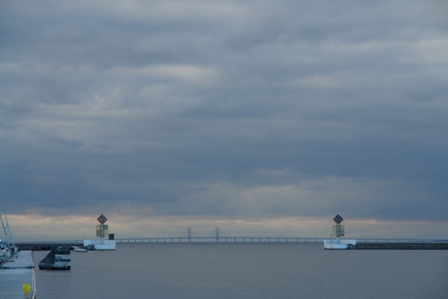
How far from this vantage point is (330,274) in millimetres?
122000

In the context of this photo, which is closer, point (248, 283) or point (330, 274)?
point (248, 283)

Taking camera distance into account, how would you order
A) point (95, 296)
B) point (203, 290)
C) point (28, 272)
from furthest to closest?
point (28, 272), point (203, 290), point (95, 296)

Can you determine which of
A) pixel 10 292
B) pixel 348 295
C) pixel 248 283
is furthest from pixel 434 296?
pixel 10 292

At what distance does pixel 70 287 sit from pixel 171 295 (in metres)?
17.0

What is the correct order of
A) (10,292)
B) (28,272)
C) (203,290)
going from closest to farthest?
(10,292)
(203,290)
(28,272)

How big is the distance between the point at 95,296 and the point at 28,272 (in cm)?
2110

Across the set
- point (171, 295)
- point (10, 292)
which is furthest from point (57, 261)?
point (10, 292)

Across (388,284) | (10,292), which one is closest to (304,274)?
(388,284)

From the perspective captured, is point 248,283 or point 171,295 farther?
point 248,283

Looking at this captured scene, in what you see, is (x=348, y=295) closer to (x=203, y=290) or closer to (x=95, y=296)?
(x=203, y=290)

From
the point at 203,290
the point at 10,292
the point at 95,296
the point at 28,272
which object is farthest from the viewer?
the point at 28,272

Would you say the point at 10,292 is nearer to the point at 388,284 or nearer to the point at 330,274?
the point at 388,284

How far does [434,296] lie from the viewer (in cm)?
8344

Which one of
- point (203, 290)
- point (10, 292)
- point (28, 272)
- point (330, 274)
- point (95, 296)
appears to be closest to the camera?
point (10, 292)
